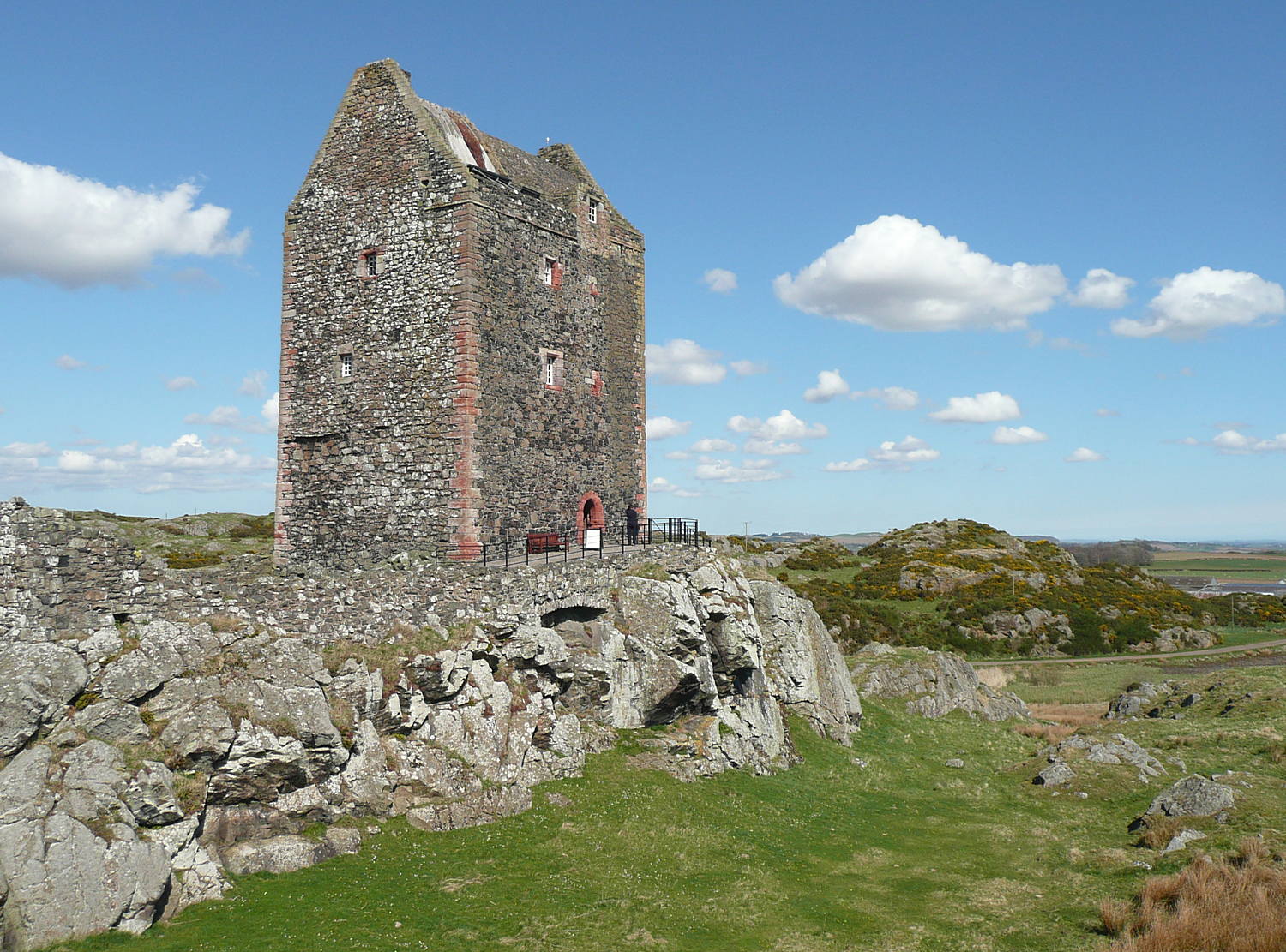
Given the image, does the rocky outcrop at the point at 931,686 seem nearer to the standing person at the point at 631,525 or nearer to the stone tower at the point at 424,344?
the standing person at the point at 631,525

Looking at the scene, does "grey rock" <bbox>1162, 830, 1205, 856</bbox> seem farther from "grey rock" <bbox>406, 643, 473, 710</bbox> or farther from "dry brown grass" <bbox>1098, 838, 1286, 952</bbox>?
"grey rock" <bbox>406, 643, 473, 710</bbox>

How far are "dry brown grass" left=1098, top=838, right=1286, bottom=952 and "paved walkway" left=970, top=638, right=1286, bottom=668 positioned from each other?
48.7 metres

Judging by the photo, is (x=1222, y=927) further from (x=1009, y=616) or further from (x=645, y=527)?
(x=1009, y=616)

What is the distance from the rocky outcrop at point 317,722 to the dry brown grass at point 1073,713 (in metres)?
23.9

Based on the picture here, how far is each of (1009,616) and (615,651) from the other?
6127 cm

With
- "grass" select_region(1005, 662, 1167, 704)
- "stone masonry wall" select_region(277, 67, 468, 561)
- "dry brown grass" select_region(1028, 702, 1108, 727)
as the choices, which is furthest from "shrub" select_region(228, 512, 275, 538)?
"grass" select_region(1005, 662, 1167, 704)

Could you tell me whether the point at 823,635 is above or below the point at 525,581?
below

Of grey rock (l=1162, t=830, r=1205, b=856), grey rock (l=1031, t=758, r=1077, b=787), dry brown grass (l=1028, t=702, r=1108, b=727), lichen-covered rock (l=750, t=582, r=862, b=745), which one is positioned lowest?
dry brown grass (l=1028, t=702, r=1108, b=727)

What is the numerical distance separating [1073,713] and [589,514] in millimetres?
32080

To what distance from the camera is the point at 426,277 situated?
28.7 meters

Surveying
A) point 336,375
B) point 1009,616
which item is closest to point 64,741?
point 336,375

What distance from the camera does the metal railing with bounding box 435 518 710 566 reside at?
2761cm

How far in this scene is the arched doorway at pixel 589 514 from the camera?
33312 mm

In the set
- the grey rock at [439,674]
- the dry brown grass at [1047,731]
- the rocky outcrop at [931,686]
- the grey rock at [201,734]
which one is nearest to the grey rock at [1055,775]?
the dry brown grass at [1047,731]
